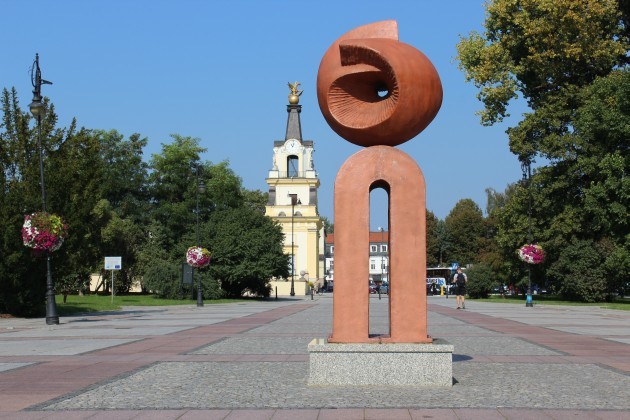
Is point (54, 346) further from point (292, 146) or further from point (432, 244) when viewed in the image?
point (432, 244)

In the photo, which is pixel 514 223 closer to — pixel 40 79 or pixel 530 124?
pixel 530 124

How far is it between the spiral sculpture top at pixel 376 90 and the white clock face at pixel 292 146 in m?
81.5

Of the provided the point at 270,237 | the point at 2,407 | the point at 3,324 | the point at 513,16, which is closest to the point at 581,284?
the point at 513,16

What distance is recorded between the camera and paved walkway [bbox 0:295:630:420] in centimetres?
807

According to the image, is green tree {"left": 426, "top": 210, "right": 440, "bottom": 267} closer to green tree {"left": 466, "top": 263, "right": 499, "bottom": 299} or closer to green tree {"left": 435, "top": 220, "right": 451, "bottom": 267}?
green tree {"left": 435, "top": 220, "right": 451, "bottom": 267}

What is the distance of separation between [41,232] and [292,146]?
230 ft

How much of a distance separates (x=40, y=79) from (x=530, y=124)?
27492mm

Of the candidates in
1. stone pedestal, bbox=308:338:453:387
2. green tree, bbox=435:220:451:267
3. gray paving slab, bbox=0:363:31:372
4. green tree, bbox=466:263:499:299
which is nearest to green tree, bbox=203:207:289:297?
green tree, bbox=466:263:499:299

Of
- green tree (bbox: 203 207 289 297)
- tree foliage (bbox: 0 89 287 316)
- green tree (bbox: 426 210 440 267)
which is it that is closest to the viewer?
tree foliage (bbox: 0 89 287 316)

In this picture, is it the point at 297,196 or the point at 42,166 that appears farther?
the point at 297,196

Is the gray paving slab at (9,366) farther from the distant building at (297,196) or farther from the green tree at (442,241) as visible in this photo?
the green tree at (442,241)

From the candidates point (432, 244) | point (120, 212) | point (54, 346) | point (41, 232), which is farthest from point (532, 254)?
point (432, 244)

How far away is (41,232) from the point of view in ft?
76.4

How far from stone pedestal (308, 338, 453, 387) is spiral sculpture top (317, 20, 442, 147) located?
2.87 m
